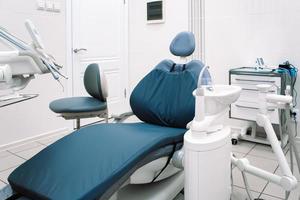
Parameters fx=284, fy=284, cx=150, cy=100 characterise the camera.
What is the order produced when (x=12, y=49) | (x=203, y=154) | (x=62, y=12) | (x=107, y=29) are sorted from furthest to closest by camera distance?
(x=107, y=29) → (x=62, y=12) → (x=203, y=154) → (x=12, y=49)

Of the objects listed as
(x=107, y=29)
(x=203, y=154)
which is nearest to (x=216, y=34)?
(x=107, y=29)

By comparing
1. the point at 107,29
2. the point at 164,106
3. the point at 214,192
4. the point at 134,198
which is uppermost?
the point at 107,29

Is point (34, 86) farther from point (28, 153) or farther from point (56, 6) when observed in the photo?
point (56, 6)

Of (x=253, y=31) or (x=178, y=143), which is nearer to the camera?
(x=178, y=143)

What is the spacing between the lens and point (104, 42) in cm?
408

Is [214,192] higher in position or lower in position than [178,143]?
lower

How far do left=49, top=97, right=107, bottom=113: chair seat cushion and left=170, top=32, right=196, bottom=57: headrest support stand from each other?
0.82 m

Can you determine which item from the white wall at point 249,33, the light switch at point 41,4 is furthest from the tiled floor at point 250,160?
the light switch at point 41,4

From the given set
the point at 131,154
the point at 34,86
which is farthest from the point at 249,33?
the point at 34,86

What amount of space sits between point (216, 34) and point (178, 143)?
6.76 feet

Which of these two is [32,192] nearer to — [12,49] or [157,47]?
[12,49]

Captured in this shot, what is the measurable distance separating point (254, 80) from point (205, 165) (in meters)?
1.78

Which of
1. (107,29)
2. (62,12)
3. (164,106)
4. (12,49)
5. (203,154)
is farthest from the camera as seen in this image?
(107,29)

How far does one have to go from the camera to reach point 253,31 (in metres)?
3.25
